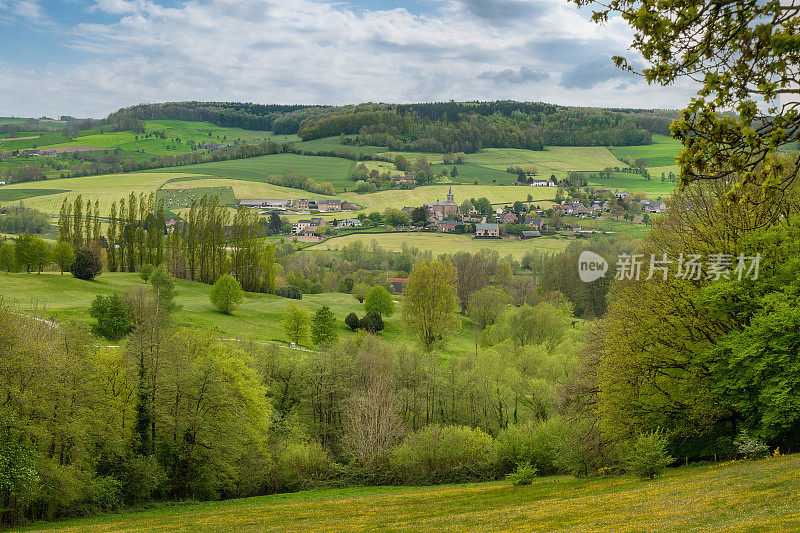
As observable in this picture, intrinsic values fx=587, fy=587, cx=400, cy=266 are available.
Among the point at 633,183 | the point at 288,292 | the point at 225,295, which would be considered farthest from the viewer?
the point at 633,183

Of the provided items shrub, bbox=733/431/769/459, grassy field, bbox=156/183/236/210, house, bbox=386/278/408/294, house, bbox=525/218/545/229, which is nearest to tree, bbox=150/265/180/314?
house, bbox=386/278/408/294

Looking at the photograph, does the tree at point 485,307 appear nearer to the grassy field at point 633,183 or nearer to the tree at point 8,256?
the tree at point 8,256

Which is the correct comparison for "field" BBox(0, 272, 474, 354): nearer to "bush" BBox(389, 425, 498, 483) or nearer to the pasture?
"bush" BBox(389, 425, 498, 483)

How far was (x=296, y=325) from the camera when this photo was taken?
65938mm

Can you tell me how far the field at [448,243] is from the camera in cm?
13838

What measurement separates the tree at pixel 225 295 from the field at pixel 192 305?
1015 millimetres

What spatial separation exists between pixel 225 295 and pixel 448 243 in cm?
8217

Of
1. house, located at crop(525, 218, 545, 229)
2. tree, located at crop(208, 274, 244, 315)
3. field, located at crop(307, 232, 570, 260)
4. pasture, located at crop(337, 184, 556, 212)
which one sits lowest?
tree, located at crop(208, 274, 244, 315)

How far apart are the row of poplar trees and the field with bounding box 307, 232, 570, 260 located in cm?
4571

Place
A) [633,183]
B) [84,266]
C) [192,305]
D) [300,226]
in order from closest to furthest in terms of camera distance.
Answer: [192,305], [84,266], [300,226], [633,183]

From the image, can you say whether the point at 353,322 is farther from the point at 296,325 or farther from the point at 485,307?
the point at 485,307

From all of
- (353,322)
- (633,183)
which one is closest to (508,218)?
(633,183)

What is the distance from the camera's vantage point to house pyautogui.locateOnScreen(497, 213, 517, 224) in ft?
522

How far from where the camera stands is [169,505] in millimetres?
34781
